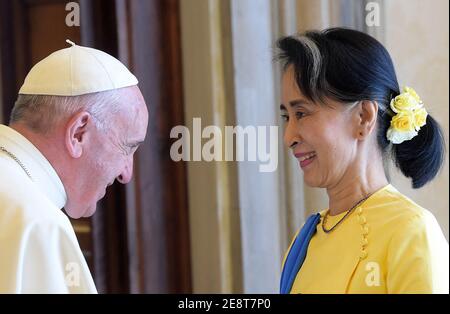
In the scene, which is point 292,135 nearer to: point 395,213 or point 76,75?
point 395,213

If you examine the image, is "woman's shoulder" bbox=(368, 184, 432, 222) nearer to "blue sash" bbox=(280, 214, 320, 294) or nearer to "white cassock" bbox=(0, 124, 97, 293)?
"blue sash" bbox=(280, 214, 320, 294)

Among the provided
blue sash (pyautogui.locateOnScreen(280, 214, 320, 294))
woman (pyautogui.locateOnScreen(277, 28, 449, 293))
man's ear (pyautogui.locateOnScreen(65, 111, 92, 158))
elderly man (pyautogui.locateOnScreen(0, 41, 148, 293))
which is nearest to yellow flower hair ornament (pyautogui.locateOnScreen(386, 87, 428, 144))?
woman (pyautogui.locateOnScreen(277, 28, 449, 293))

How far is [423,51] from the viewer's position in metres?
3.23

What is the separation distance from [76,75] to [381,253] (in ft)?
2.80

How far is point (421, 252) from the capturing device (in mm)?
1747

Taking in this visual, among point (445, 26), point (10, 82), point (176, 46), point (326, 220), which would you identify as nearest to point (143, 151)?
point (176, 46)

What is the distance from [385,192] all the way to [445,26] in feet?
Result: 4.74

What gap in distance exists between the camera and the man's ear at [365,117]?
79.3 inches

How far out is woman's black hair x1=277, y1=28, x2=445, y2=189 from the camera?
1.98 m

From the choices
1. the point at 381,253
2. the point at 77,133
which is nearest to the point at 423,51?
the point at 381,253

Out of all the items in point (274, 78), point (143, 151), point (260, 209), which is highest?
point (274, 78)

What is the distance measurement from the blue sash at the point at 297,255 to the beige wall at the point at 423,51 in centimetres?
111

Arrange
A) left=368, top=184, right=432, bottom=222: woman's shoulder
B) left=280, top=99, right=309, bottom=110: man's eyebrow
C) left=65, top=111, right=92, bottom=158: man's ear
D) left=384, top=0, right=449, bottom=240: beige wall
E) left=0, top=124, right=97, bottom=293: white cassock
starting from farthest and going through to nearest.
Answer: left=384, top=0, right=449, bottom=240: beige wall < left=280, top=99, right=309, bottom=110: man's eyebrow < left=65, top=111, right=92, bottom=158: man's ear < left=368, top=184, right=432, bottom=222: woman's shoulder < left=0, top=124, right=97, bottom=293: white cassock
